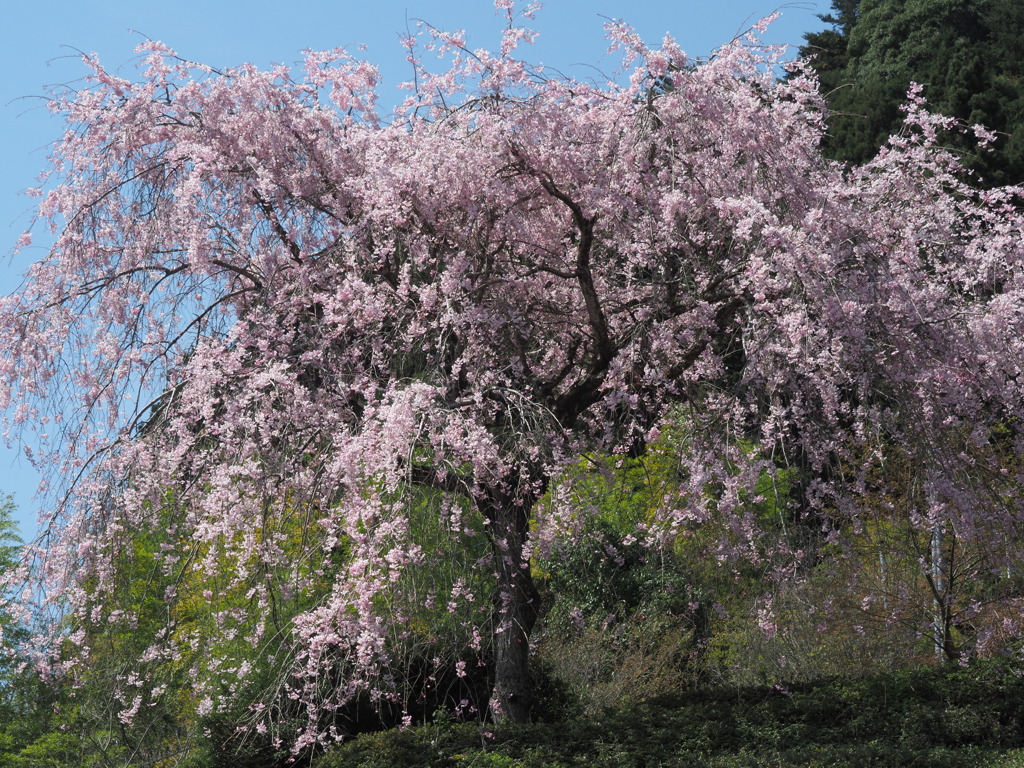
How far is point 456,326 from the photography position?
Result: 267 inches

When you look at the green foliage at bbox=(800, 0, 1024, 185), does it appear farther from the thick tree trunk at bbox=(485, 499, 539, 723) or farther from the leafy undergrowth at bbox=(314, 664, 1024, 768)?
the thick tree trunk at bbox=(485, 499, 539, 723)

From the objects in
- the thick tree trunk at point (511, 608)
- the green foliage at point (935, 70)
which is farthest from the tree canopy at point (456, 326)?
the green foliage at point (935, 70)

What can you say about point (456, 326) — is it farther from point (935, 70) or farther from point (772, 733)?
point (935, 70)

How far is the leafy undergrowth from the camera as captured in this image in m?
6.72

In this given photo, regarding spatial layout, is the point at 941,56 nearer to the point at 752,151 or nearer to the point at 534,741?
the point at 752,151

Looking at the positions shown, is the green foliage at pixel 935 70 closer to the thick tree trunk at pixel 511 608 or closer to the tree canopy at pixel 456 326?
the tree canopy at pixel 456 326

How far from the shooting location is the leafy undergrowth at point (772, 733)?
672 centimetres

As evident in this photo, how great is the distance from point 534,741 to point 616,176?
4063 mm

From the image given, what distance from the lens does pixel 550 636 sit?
1239 centimetres

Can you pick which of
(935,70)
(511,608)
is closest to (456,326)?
(511,608)

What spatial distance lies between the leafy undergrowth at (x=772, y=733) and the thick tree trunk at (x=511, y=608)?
29 cm

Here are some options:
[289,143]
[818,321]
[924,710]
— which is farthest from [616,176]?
[924,710]

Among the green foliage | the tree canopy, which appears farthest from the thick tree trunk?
the green foliage

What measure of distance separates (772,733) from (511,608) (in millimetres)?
2098
